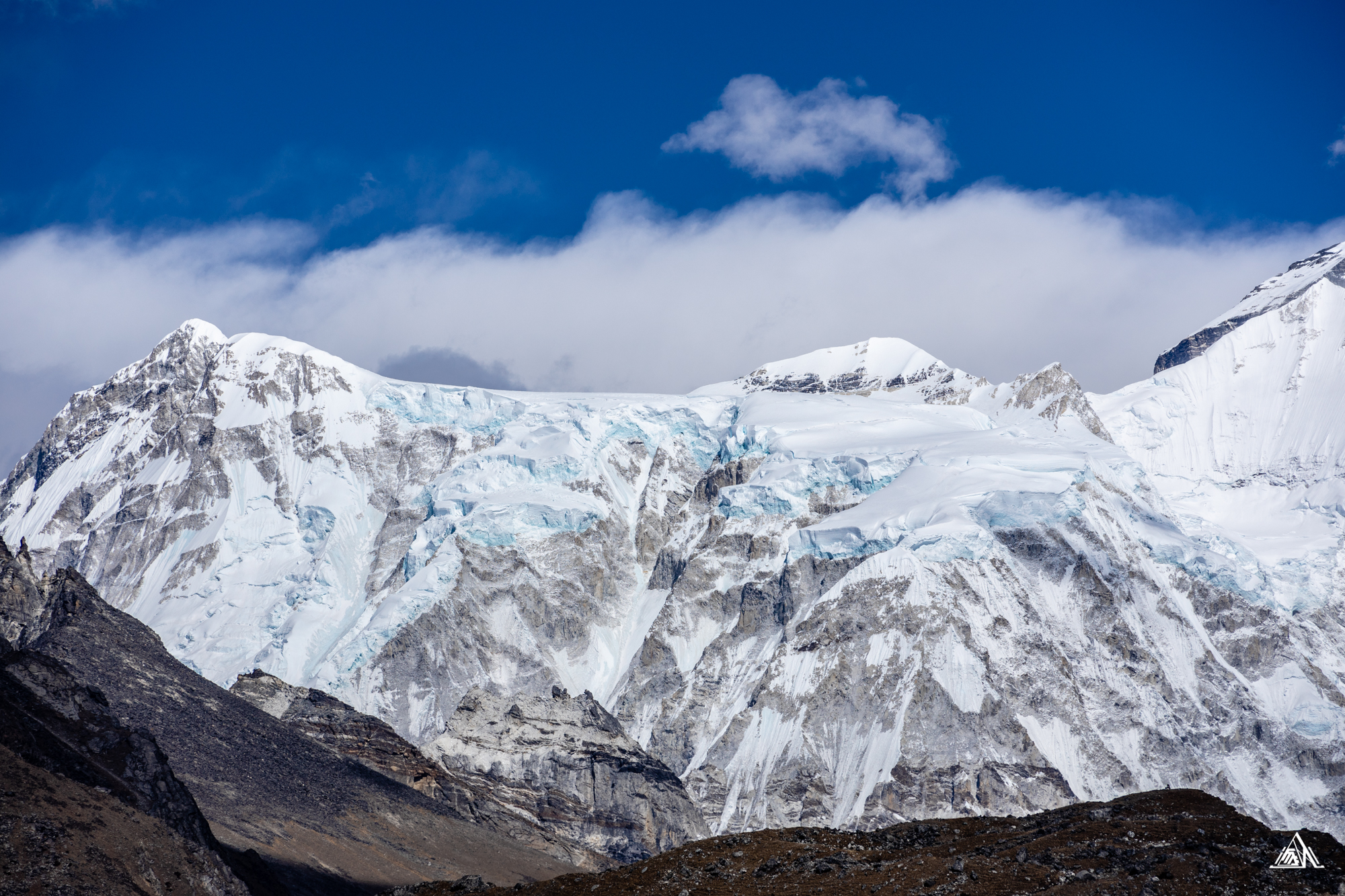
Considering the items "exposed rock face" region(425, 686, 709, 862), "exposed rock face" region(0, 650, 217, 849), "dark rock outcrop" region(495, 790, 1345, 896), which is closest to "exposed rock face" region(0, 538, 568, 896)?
"exposed rock face" region(0, 650, 217, 849)

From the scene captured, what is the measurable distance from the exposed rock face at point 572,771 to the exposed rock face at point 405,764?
4.32 metres

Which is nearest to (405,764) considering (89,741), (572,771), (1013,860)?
(572,771)

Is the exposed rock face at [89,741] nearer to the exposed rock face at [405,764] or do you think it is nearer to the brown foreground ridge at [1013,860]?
the brown foreground ridge at [1013,860]

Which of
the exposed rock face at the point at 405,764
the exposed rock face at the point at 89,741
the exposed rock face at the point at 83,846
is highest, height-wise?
the exposed rock face at the point at 405,764

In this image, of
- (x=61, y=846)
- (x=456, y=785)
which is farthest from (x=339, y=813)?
(x=61, y=846)

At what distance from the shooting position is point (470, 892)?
153 feet

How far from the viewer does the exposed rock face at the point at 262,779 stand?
89.7 meters

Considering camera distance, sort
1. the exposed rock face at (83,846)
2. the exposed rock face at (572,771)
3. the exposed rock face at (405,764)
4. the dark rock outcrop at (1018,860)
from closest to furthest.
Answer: the dark rock outcrop at (1018,860), the exposed rock face at (83,846), the exposed rock face at (405,764), the exposed rock face at (572,771)

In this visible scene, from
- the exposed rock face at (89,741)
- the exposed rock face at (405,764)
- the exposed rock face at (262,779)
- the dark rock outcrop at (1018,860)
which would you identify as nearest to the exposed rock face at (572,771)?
the exposed rock face at (405,764)

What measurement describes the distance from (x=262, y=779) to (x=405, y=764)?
121 feet

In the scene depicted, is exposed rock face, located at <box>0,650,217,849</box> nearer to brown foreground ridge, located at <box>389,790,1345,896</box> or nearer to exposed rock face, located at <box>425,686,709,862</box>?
brown foreground ridge, located at <box>389,790,1345,896</box>

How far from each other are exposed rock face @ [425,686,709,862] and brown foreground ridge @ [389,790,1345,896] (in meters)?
106

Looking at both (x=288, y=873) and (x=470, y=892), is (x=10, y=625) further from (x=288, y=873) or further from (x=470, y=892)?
(x=470, y=892)

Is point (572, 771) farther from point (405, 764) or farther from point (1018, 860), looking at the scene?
point (1018, 860)
